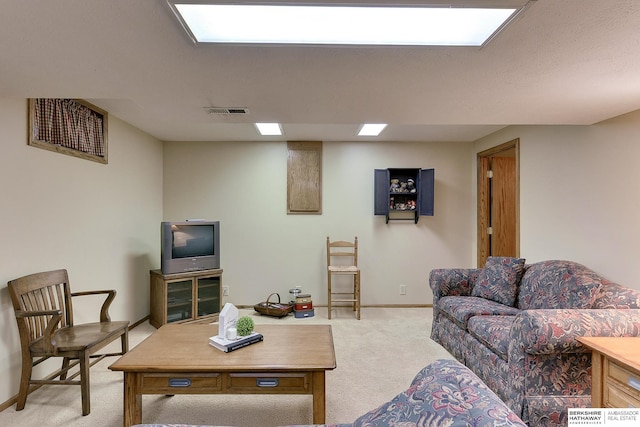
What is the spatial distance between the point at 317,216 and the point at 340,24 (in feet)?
10.9

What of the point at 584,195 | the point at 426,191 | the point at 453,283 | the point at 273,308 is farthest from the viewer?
the point at 426,191

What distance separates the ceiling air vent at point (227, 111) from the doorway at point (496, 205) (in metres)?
3.34

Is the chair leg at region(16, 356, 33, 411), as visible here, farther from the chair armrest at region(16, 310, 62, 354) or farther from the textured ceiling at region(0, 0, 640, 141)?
the textured ceiling at region(0, 0, 640, 141)

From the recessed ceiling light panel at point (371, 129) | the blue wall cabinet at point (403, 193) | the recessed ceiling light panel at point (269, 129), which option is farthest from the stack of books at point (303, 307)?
the recessed ceiling light panel at point (371, 129)

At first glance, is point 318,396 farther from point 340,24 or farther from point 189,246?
point 189,246

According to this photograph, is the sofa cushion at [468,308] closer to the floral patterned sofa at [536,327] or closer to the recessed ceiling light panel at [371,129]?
the floral patterned sofa at [536,327]

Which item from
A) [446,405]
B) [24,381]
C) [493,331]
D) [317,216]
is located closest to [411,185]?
[317,216]

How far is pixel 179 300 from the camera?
3682 mm

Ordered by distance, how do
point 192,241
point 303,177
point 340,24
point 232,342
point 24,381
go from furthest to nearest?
point 303,177, point 192,241, point 24,381, point 232,342, point 340,24

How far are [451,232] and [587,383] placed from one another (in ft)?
9.31

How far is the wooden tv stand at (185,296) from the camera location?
3576mm

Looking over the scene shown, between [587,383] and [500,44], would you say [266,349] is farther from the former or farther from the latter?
[500,44]

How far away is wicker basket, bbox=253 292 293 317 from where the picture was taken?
4004mm

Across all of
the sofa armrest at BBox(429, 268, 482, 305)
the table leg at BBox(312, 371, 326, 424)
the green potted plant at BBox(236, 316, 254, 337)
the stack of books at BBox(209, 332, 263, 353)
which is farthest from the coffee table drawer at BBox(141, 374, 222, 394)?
the sofa armrest at BBox(429, 268, 482, 305)
